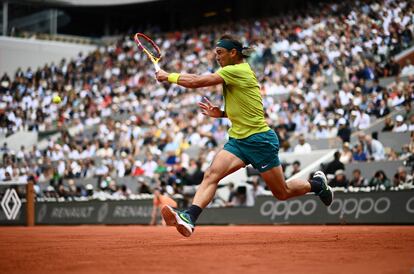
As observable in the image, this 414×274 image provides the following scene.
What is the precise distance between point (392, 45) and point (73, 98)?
52.8 feet

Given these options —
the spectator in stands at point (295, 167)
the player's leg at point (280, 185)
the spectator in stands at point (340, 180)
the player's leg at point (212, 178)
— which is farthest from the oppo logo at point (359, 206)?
the player's leg at point (212, 178)

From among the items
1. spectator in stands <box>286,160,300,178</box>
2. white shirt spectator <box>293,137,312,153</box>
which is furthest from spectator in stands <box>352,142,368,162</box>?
white shirt spectator <box>293,137,312,153</box>

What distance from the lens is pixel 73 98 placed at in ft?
114

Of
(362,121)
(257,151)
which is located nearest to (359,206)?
(362,121)

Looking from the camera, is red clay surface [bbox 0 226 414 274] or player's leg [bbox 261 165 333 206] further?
player's leg [bbox 261 165 333 206]

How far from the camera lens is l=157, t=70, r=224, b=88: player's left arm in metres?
8.87

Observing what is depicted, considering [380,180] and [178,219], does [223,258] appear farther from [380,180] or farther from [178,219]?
[380,180]

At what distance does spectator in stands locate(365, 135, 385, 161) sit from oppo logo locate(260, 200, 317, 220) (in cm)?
229

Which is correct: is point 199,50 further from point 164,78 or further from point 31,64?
point 164,78

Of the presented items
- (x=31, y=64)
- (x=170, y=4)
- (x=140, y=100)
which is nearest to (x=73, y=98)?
(x=140, y=100)

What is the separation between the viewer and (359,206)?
16.9 m

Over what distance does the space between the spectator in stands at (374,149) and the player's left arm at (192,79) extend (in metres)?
10.8

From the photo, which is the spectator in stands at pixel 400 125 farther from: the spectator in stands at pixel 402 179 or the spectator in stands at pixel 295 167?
the spectator in stands at pixel 295 167

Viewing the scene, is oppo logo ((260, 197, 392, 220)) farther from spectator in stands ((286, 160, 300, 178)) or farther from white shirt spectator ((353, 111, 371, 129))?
white shirt spectator ((353, 111, 371, 129))
